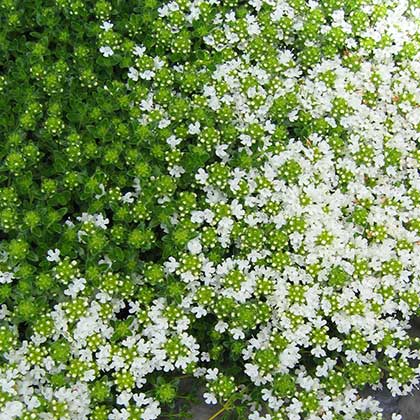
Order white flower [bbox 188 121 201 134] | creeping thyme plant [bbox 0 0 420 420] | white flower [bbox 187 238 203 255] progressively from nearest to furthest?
creeping thyme plant [bbox 0 0 420 420] < white flower [bbox 187 238 203 255] < white flower [bbox 188 121 201 134]

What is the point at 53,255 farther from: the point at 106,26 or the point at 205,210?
the point at 106,26

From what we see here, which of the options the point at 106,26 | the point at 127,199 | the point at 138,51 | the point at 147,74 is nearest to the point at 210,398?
the point at 127,199

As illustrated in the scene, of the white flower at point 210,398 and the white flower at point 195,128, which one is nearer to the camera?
the white flower at point 210,398

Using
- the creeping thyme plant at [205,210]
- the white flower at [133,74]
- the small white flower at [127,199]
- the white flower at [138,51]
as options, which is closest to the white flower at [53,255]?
the creeping thyme plant at [205,210]

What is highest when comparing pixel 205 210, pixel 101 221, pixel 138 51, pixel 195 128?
pixel 138 51

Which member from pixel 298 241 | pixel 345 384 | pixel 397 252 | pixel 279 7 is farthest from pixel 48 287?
pixel 279 7

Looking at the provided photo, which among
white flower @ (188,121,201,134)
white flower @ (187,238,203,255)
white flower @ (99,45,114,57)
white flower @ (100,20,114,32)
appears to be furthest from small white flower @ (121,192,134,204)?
white flower @ (100,20,114,32)

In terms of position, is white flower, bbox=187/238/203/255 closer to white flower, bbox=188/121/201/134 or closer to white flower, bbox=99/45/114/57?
white flower, bbox=188/121/201/134

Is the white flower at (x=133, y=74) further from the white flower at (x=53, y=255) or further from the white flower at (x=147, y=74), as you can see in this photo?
the white flower at (x=53, y=255)

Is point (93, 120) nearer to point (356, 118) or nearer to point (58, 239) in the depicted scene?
point (58, 239)
